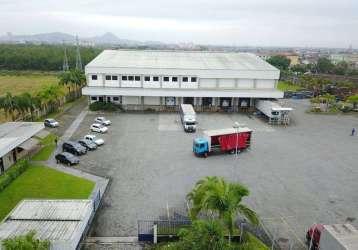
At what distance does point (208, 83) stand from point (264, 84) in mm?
10175

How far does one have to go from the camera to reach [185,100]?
56.0m

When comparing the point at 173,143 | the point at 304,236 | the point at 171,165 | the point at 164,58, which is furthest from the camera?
the point at 164,58

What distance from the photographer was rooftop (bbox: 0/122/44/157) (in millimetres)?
29172

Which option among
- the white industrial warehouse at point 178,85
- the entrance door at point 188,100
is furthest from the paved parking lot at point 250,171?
the entrance door at point 188,100

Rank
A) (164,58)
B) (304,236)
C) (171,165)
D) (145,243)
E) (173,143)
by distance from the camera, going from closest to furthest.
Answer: (145,243) < (304,236) < (171,165) < (173,143) < (164,58)

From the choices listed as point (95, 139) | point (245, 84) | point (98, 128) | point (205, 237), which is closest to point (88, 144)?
point (95, 139)

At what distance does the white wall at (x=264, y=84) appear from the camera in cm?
5662

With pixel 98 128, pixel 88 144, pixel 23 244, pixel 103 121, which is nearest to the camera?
pixel 23 244

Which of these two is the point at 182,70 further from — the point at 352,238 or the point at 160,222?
the point at 352,238

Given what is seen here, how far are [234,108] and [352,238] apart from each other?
132 ft

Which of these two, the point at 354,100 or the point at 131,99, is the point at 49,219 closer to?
the point at 131,99

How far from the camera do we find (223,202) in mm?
17484

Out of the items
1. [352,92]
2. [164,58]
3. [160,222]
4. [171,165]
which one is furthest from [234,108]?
[160,222]

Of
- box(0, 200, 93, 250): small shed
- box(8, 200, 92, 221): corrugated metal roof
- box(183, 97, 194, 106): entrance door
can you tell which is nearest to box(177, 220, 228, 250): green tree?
box(0, 200, 93, 250): small shed
